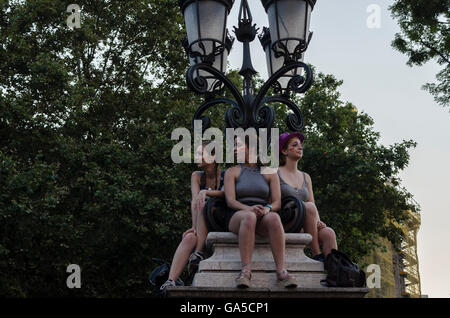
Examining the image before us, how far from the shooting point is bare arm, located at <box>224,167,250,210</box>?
4828mm

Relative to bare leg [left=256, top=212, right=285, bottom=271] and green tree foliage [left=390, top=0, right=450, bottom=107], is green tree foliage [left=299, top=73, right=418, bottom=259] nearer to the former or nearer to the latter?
green tree foliage [left=390, top=0, right=450, bottom=107]

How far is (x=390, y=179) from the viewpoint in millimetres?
17766

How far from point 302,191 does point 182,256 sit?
1.34 metres

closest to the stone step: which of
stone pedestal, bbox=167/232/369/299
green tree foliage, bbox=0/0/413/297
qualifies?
Result: stone pedestal, bbox=167/232/369/299

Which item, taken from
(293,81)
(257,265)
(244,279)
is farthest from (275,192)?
(293,81)

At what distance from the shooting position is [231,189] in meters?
4.93

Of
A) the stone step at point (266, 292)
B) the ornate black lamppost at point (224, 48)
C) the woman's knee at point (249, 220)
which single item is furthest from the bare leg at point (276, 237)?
the ornate black lamppost at point (224, 48)

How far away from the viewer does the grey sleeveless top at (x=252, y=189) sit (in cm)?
492

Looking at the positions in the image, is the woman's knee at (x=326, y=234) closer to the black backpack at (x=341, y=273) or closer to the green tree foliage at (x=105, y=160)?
the black backpack at (x=341, y=273)

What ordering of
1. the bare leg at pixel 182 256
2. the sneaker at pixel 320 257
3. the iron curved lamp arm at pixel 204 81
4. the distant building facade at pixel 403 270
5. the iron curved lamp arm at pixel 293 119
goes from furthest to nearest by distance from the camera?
1. the distant building facade at pixel 403 270
2. the iron curved lamp arm at pixel 293 119
3. the iron curved lamp arm at pixel 204 81
4. the sneaker at pixel 320 257
5. the bare leg at pixel 182 256

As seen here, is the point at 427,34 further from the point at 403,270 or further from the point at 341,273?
the point at 403,270

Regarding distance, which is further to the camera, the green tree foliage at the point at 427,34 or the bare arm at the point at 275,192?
the green tree foliage at the point at 427,34

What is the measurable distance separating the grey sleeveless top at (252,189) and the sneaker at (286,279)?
0.76m

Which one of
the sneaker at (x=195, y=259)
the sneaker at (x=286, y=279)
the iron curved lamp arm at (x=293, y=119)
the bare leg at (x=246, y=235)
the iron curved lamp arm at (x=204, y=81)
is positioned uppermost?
the iron curved lamp arm at (x=204, y=81)
